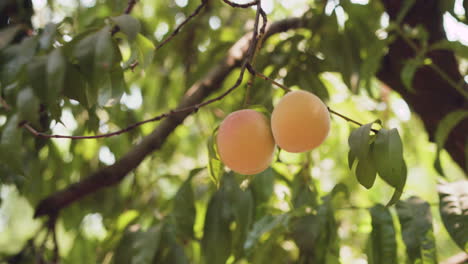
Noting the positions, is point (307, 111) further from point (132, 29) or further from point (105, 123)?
point (105, 123)

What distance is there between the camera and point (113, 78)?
91 cm

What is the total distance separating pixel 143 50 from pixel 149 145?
2.16 ft

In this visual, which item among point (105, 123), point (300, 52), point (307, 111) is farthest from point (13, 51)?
point (105, 123)

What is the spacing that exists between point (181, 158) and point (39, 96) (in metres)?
2.31

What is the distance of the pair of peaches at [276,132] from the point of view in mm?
827

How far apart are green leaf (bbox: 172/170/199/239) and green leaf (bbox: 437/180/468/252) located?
2.14ft

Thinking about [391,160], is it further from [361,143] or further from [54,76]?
[54,76]

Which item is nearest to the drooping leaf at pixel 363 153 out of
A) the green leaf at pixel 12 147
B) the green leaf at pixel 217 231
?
the green leaf at pixel 217 231

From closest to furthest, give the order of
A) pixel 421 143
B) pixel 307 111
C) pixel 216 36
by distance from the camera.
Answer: pixel 307 111, pixel 216 36, pixel 421 143

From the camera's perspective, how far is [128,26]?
2.50ft

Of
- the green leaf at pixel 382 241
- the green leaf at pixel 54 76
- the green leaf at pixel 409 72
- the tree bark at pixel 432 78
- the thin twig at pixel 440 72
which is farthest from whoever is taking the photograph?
the tree bark at pixel 432 78

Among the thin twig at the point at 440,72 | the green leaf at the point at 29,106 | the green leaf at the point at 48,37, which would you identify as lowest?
the thin twig at the point at 440,72

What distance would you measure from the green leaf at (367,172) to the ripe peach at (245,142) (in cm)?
18

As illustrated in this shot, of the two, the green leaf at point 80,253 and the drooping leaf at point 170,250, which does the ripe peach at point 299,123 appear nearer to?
the drooping leaf at point 170,250
